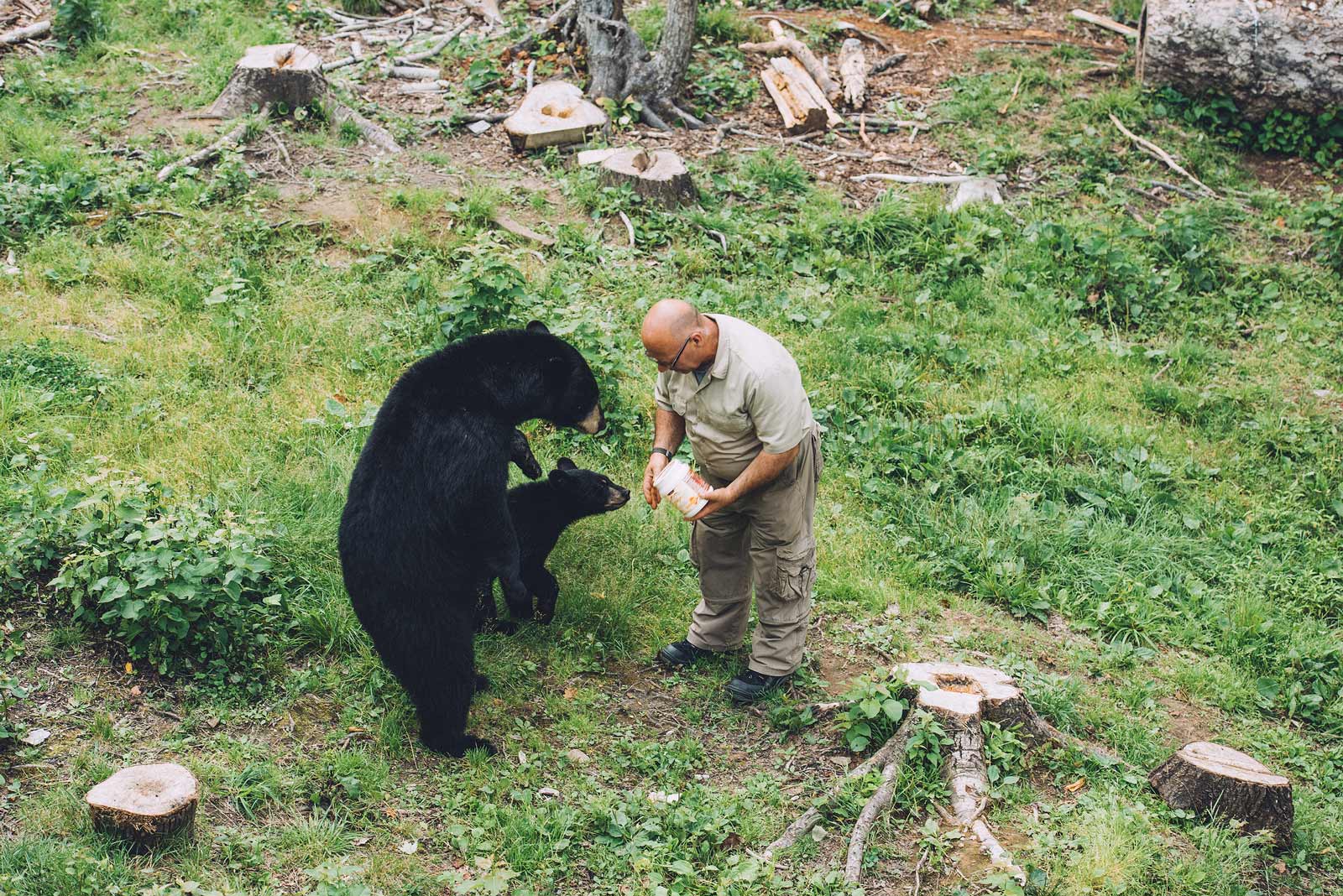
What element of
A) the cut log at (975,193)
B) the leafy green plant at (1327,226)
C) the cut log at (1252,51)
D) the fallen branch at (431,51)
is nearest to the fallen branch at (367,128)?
the fallen branch at (431,51)

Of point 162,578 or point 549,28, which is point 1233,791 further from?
point 549,28

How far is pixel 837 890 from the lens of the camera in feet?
13.6

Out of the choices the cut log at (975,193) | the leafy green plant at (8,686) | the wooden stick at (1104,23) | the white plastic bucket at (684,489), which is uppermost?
the wooden stick at (1104,23)

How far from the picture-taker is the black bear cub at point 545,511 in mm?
5516

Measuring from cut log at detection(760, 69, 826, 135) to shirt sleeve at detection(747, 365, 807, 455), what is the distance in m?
7.13

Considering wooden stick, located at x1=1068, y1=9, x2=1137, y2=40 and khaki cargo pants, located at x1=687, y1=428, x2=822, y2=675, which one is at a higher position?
wooden stick, located at x1=1068, y1=9, x2=1137, y2=40

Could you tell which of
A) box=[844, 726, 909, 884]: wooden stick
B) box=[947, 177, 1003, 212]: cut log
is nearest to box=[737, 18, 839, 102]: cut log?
box=[947, 177, 1003, 212]: cut log

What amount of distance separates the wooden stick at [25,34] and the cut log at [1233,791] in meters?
12.4

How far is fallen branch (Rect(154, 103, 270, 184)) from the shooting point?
Answer: 8.96 m

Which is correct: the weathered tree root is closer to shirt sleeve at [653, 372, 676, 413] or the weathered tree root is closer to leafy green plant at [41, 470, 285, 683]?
shirt sleeve at [653, 372, 676, 413]

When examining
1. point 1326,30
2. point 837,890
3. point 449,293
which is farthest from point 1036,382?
point 1326,30

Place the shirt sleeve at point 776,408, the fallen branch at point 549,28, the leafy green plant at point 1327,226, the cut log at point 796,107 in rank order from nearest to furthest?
the shirt sleeve at point 776,408 → the leafy green plant at point 1327,226 → the cut log at point 796,107 → the fallen branch at point 549,28

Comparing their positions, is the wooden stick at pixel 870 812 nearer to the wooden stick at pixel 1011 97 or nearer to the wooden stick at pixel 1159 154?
the wooden stick at pixel 1159 154

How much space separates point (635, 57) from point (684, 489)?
24.4 feet
